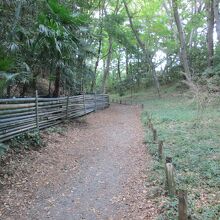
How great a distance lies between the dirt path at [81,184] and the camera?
5.27 meters

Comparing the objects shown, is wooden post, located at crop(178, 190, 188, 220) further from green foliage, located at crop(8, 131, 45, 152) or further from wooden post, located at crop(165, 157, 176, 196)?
green foliage, located at crop(8, 131, 45, 152)

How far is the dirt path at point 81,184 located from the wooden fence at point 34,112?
0.87 m

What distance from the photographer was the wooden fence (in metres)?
8.00

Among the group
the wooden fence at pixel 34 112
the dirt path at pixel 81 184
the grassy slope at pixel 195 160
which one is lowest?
the dirt path at pixel 81 184

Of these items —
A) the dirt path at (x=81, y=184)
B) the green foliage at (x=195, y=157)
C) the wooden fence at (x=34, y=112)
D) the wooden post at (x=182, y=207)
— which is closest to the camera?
the wooden post at (x=182, y=207)

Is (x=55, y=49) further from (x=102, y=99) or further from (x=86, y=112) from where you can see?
(x=102, y=99)

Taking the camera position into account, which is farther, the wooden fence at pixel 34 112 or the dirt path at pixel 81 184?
the wooden fence at pixel 34 112

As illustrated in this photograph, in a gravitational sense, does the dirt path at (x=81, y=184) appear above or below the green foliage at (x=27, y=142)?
below

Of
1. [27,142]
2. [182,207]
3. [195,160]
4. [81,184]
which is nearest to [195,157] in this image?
[195,160]

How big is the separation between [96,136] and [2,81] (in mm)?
5724

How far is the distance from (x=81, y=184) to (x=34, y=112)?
445 cm

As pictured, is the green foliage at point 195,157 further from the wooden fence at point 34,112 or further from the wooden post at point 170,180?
the wooden fence at point 34,112

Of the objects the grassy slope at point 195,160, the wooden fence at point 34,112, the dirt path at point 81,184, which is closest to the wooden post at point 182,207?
the grassy slope at point 195,160

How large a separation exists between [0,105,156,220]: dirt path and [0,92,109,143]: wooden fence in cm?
87
